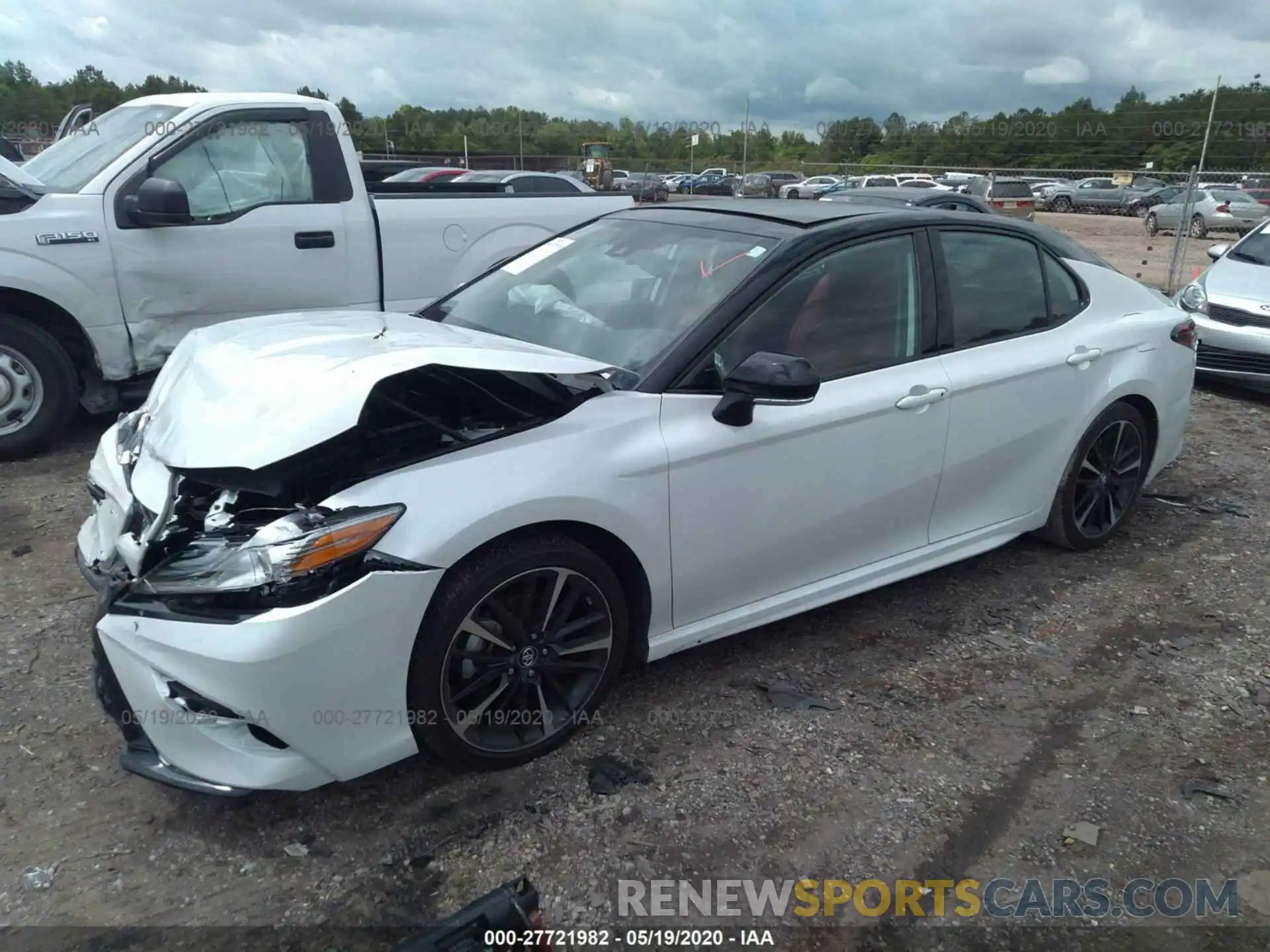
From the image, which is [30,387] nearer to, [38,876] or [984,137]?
[38,876]

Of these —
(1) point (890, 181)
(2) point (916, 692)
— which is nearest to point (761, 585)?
(2) point (916, 692)

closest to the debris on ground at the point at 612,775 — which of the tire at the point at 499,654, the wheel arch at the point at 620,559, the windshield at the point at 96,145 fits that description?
the tire at the point at 499,654

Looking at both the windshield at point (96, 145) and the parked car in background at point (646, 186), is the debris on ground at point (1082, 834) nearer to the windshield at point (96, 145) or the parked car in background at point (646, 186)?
the windshield at point (96, 145)

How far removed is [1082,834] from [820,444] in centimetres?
142

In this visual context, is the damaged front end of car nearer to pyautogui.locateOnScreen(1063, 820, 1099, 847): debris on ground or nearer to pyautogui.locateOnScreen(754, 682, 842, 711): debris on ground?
pyautogui.locateOnScreen(754, 682, 842, 711): debris on ground

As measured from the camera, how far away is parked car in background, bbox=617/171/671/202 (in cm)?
2954

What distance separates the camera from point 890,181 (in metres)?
35.2

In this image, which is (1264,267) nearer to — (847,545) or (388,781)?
(847,545)

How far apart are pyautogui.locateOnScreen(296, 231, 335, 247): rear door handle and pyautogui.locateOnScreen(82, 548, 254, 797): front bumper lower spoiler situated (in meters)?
3.75

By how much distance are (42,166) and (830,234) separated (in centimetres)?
524

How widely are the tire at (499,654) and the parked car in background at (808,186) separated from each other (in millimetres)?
36450

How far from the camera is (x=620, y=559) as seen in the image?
9.37 ft

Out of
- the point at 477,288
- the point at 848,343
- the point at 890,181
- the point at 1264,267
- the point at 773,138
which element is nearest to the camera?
the point at 848,343

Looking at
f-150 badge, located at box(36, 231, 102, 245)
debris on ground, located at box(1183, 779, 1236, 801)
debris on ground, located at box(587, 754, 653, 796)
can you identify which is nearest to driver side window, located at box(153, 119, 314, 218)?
f-150 badge, located at box(36, 231, 102, 245)
